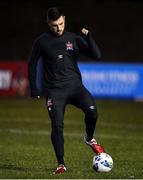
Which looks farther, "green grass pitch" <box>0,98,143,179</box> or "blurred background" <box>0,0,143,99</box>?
"blurred background" <box>0,0,143,99</box>

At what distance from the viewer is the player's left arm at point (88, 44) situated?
A: 35.9 ft

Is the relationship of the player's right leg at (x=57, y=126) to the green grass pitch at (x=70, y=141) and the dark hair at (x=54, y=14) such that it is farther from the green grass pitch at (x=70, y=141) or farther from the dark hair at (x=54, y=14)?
the dark hair at (x=54, y=14)

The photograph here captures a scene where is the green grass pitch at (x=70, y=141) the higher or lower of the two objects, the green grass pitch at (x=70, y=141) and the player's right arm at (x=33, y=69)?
the lower

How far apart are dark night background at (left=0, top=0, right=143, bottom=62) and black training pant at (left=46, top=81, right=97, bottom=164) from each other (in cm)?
2743

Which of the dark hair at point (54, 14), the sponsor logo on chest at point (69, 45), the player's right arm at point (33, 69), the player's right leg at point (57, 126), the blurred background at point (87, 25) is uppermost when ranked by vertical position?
the dark hair at point (54, 14)

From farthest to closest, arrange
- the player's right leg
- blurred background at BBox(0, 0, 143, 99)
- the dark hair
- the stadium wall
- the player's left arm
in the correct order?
blurred background at BBox(0, 0, 143, 99) → the stadium wall → the player's left arm → the player's right leg → the dark hair

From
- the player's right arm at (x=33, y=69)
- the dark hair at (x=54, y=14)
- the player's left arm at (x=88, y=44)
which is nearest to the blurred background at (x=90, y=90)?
the player's right arm at (x=33, y=69)

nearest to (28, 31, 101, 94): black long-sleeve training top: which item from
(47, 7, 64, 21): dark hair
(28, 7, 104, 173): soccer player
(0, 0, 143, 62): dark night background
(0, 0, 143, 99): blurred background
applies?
(28, 7, 104, 173): soccer player

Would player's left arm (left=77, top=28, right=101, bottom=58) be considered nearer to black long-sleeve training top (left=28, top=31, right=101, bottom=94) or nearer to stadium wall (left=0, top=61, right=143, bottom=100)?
black long-sleeve training top (left=28, top=31, right=101, bottom=94)

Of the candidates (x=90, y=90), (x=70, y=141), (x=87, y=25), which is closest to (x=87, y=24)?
(x=87, y=25)

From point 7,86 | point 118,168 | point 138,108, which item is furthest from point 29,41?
point 118,168

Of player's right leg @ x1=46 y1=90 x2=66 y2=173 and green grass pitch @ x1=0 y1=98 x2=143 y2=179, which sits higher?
player's right leg @ x1=46 y1=90 x2=66 y2=173

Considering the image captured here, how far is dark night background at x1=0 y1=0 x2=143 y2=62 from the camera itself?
1534 inches

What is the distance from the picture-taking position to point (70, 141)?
1639cm
